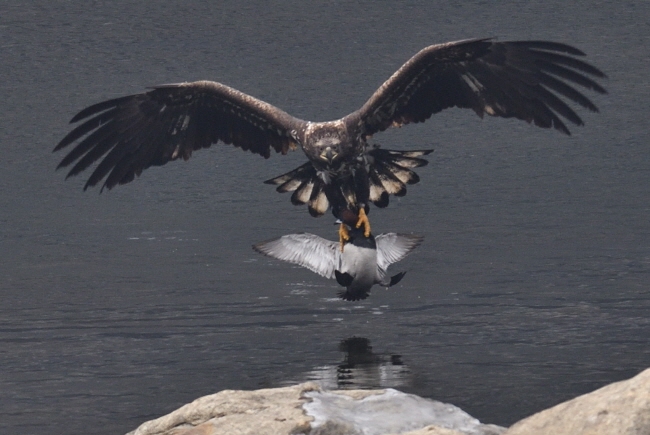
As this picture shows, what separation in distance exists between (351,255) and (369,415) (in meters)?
4.22

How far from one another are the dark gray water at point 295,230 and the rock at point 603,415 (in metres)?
1.46

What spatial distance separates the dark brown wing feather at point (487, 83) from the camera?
11.9m

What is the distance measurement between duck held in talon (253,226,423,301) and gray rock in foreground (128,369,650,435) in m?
3.70

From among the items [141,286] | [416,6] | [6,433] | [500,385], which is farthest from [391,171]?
[416,6]

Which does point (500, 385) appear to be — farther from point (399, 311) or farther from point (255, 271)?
point (255, 271)

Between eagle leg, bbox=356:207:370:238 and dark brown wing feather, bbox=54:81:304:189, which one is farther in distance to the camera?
dark brown wing feather, bbox=54:81:304:189

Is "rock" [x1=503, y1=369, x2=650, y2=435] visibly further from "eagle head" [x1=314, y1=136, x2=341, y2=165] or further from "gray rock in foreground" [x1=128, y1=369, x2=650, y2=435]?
"eagle head" [x1=314, y1=136, x2=341, y2=165]

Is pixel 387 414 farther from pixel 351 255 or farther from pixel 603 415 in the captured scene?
pixel 351 255

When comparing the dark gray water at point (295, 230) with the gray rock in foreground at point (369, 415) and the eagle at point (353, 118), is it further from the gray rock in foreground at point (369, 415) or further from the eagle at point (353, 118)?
the eagle at point (353, 118)

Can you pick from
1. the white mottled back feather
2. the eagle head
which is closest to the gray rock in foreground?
the white mottled back feather

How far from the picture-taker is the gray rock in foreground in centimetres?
675

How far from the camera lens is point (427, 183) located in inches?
755

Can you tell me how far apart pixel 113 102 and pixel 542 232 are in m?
5.22

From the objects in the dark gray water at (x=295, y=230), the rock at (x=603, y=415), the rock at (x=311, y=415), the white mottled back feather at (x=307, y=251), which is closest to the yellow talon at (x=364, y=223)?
the white mottled back feather at (x=307, y=251)
